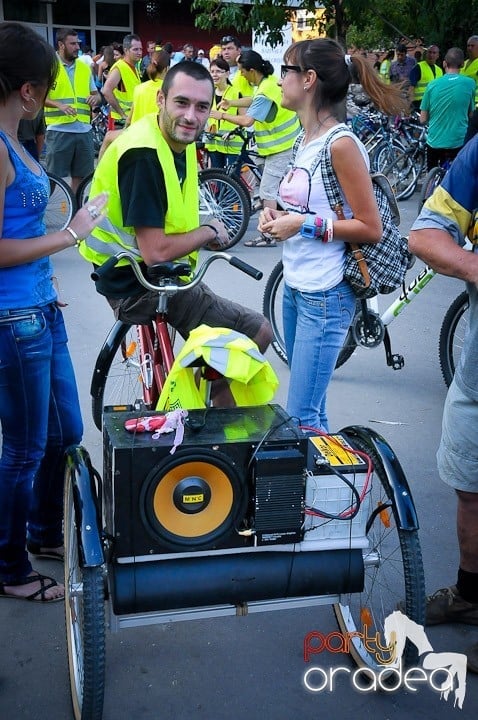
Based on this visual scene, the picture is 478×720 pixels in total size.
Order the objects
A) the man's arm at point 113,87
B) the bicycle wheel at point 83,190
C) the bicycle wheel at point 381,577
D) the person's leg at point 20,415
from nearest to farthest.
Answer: the bicycle wheel at point 381,577, the person's leg at point 20,415, the bicycle wheel at point 83,190, the man's arm at point 113,87

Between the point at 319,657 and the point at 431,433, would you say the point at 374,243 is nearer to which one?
the point at 319,657

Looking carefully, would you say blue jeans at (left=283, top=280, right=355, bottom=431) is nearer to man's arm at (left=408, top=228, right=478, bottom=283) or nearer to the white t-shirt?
the white t-shirt

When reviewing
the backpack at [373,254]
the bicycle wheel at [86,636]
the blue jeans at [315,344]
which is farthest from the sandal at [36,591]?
the backpack at [373,254]

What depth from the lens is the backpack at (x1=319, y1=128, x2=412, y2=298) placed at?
10.2 ft

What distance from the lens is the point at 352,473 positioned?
2.31 m

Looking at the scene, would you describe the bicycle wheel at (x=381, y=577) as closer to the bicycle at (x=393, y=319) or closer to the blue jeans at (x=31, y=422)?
the blue jeans at (x=31, y=422)

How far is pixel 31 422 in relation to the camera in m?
2.84

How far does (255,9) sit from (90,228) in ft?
35.2

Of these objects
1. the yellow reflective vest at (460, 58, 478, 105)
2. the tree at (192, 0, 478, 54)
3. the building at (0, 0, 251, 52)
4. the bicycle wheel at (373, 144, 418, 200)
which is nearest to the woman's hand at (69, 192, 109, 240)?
the tree at (192, 0, 478, 54)

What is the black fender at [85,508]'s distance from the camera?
216cm

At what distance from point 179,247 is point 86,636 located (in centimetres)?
159

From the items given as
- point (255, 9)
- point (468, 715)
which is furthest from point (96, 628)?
point (255, 9)

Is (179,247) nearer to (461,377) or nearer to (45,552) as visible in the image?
(461,377)

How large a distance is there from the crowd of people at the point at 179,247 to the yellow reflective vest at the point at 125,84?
808 cm
